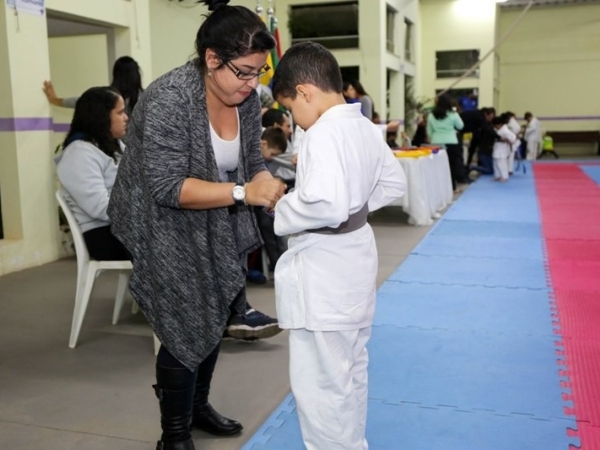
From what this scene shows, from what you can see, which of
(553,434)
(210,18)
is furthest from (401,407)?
(210,18)

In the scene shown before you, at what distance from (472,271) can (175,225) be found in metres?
2.83

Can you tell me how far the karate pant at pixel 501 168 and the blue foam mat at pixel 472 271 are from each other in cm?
570

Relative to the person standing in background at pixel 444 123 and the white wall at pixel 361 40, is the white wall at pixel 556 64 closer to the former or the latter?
the white wall at pixel 361 40

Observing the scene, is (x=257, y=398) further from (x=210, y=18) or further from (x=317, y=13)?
(x=317, y=13)

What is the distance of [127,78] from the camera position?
145 inches

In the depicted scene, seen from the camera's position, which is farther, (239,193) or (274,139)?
(274,139)

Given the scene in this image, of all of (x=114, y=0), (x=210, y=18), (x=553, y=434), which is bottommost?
(x=553, y=434)

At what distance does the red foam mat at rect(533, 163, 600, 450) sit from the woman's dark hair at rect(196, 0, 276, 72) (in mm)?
1421

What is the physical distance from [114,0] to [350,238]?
438 centimetres

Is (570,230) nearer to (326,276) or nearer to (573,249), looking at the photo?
(573,249)

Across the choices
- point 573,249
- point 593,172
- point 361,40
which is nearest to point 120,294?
point 573,249

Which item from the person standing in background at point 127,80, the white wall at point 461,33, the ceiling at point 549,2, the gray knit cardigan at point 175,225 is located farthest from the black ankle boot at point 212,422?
the ceiling at point 549,2

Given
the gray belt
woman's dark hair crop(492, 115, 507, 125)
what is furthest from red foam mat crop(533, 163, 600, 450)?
woman's dark hair crop(492, 115, 507, 125)

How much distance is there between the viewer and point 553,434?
1.87m
